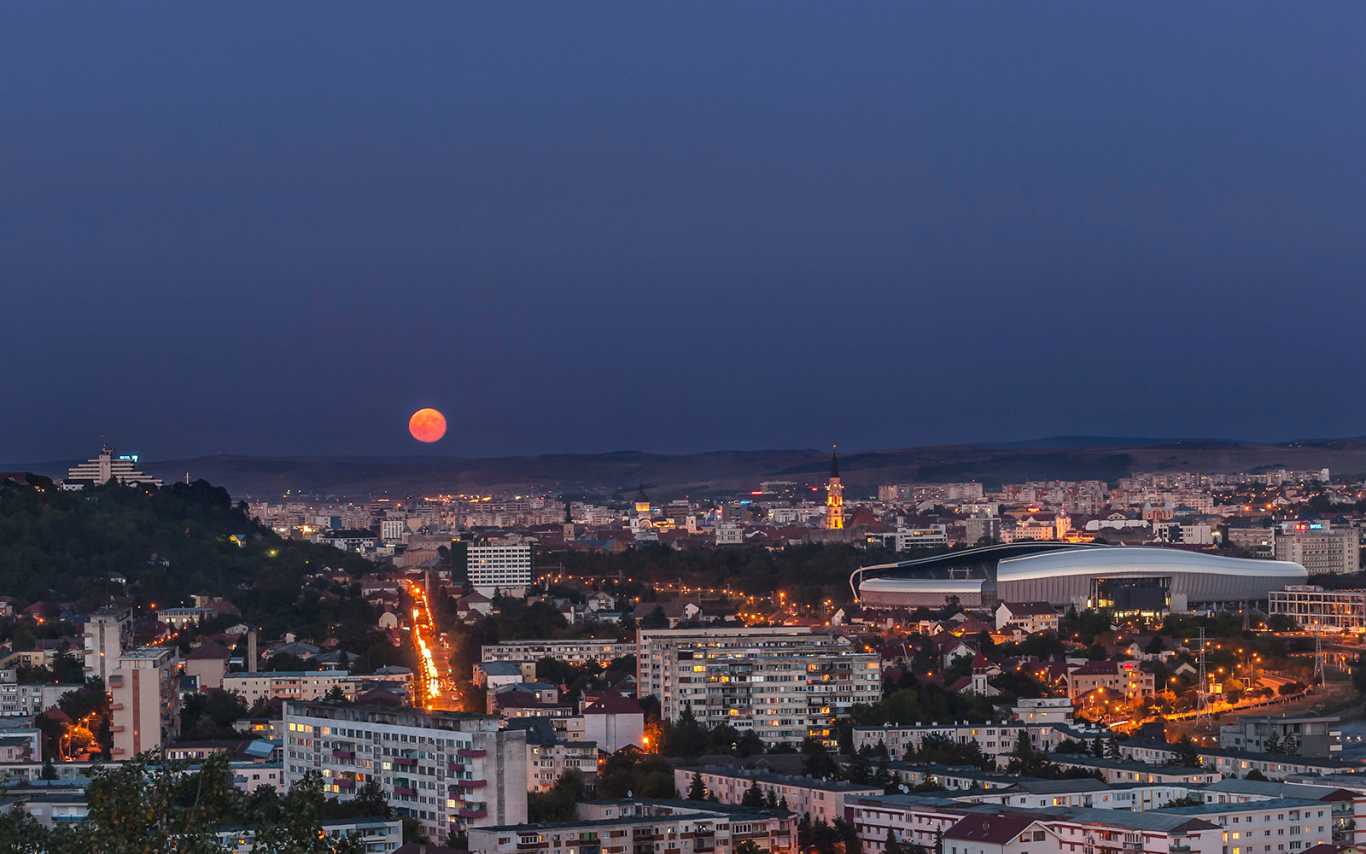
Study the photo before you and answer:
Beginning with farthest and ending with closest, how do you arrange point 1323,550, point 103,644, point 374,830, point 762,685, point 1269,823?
point 1323,550
point 103,644
point 762,685
point 1269,823
point 374,830

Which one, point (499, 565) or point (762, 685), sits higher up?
point (499, 565)

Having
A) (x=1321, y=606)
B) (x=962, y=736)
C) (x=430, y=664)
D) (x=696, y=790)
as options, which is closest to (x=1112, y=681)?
(x=962, y=736)

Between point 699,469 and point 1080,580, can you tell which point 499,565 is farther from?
point 699,469

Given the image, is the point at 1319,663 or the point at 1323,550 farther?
the point at 1323,550

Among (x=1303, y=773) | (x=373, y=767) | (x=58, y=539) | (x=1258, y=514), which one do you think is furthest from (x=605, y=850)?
(x=1258, y=514)

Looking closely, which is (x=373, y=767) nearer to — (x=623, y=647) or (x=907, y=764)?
(x=907, y=764)

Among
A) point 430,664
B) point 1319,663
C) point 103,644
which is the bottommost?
point 1319,663

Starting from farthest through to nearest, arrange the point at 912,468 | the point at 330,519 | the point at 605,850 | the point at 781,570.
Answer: the point at 912,468, the point at 330,519, the point at 781,570, the point at 605,850

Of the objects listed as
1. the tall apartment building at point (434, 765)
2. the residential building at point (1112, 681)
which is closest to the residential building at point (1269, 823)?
the tall apartment building at point (434, 765)
